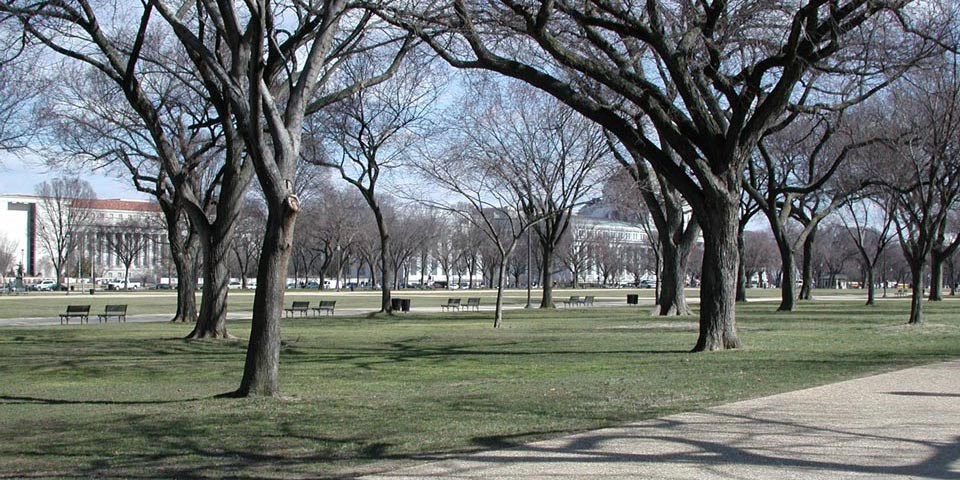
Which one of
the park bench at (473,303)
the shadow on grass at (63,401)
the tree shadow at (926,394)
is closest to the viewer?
the tree shadow at (926,394)

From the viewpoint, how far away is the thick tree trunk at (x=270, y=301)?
1145 centimetres

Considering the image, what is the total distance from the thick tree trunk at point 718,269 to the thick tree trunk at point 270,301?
9.47 meters

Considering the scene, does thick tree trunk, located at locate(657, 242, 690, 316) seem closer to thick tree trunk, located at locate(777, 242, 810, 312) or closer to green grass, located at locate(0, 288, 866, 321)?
thick tree trunk, located at locate(777, 242, 810, 312)

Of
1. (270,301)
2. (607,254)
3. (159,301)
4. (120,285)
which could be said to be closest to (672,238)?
(270,301)

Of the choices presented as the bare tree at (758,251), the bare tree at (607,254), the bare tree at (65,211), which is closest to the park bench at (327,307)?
the bare tree at (65,211)

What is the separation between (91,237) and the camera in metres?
108

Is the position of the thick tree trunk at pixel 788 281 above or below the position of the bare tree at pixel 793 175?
below

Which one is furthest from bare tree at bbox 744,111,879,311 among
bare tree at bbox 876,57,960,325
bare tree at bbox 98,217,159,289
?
bare tree at bbox 98,217,159,289

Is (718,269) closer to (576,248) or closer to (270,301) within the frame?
(270,301)

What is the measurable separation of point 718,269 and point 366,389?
26.4 feet

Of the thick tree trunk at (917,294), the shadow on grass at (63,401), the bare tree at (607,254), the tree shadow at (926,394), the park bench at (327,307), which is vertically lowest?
the shadow on grass at (63,401)

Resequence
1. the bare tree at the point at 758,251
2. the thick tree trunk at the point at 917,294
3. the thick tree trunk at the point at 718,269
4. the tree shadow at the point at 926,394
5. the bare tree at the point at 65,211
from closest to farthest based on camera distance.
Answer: the tree shadow at the point at 926,394 < the thick tree trunk at the point at 718,269 < the thick tree trunk at the point at 917,294 < the bare tree at the point at 65,211 < the bare tree at the point at 758,251

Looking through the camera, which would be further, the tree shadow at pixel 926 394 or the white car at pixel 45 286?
the white car at pixel 45 286

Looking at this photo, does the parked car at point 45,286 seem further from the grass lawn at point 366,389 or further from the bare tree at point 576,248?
the grass lawn at point 366,389
